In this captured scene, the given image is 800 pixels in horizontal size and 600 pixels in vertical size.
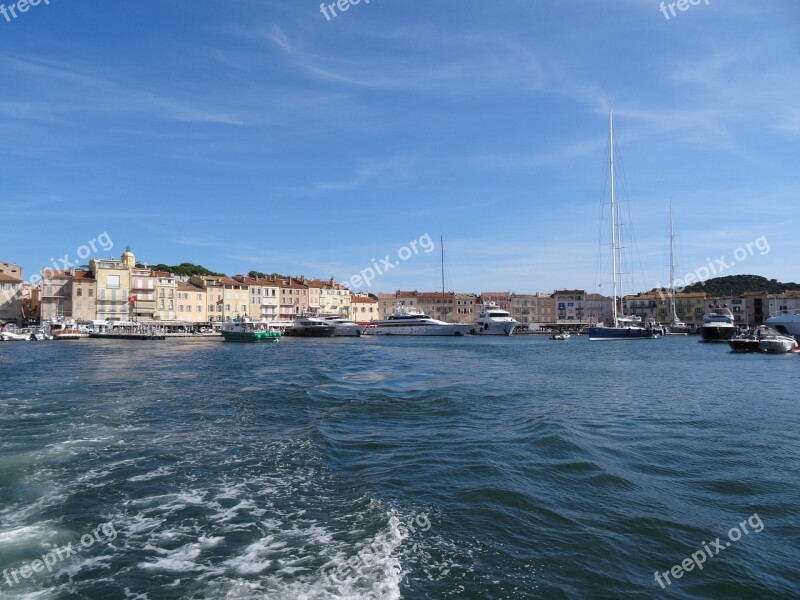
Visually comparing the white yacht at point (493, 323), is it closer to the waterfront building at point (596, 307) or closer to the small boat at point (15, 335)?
the waterfront building at point (596, 307)

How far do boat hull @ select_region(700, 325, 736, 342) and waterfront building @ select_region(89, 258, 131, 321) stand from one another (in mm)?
82507

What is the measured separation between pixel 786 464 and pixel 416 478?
7.05 m

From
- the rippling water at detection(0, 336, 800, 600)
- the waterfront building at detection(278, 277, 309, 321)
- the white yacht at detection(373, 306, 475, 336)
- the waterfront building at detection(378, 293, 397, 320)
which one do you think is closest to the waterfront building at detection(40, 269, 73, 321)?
the waterfront building at detection(278, 277, 309, 321)

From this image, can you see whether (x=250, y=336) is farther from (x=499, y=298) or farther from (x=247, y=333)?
(x=499, y=298)

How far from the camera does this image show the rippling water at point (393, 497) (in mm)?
5352

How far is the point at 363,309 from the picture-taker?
379 feet

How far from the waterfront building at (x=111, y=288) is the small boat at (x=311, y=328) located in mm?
26196

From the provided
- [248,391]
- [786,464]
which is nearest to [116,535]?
[786,464]

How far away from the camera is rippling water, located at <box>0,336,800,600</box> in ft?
17.6

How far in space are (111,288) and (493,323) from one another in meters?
63.5

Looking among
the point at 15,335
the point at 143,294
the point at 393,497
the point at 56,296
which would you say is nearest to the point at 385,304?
the point at 143,294

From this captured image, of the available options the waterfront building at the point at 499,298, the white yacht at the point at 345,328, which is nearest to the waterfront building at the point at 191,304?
the white yacht at the point at 345,328

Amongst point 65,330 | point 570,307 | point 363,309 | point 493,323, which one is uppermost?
point 570,307

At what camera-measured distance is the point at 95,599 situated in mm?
4809
